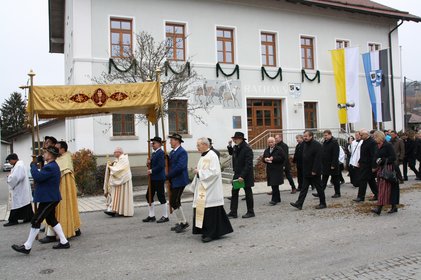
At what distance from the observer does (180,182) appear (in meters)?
7.69

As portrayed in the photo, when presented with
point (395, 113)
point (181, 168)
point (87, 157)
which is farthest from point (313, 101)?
point (181, 168)

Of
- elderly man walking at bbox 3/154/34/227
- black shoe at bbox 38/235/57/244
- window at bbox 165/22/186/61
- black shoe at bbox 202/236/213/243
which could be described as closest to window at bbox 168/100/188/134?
window at bbox 165/22/186/61

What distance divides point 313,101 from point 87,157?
44.9 feet

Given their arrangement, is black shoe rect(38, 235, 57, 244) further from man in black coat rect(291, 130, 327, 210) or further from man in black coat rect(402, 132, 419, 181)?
Answer: man in black coat rect(402, 132, 419, 181)

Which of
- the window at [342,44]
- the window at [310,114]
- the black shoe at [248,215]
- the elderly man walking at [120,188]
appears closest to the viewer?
the black shoe at [248,215]

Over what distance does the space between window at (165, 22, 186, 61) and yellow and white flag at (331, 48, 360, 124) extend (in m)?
8.86

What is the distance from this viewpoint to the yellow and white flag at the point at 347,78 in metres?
22.5

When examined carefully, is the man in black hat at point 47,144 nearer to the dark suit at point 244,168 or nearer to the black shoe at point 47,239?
the black shoe at point 47,239

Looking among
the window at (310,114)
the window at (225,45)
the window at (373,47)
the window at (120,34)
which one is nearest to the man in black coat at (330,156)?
the window at (120,34)

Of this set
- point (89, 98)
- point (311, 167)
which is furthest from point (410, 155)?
point (89, 98)

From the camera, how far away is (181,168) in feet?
25.1

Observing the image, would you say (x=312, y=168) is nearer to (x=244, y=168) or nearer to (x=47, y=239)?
(x=244, y=168)

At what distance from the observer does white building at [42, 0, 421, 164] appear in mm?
17844

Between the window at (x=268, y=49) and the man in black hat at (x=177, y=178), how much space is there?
49.6 ft
